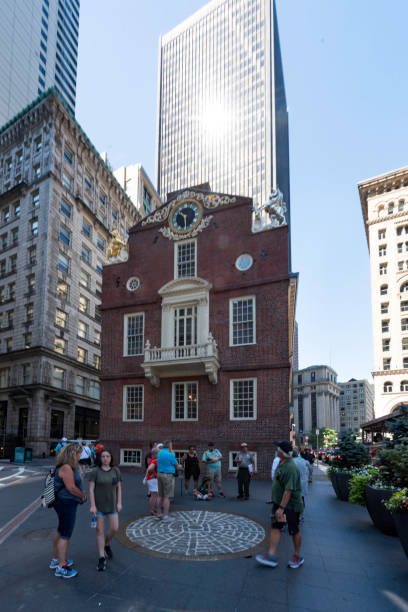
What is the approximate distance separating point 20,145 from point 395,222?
5259 cm

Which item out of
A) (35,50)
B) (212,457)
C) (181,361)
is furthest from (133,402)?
(35,50)

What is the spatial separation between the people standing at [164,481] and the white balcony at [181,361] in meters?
9.62

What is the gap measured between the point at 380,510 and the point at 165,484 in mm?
4984

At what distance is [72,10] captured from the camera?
99.4 meters

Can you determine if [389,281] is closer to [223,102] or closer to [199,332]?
[199,332]

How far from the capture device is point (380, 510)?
8.97 m

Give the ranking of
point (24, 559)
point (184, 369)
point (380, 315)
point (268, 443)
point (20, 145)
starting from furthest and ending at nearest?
point (380, 315)
point (20, 145)
point (184, 369)
point (268, 443)
point (24, 559)

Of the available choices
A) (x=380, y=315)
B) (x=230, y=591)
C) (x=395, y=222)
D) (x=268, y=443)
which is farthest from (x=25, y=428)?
(x=395, y=222)

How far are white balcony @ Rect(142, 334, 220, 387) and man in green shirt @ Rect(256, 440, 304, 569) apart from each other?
508 inches

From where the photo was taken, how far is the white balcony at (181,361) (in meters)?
20.0

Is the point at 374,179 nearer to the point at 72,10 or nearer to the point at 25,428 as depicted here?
the point at 25,428

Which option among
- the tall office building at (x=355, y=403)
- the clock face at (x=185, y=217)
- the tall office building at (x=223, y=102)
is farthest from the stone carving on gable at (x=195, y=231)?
the tall office building at (x=355, y=403)

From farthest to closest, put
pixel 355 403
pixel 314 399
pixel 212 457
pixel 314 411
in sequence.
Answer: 1. pixel 355 403
2. pixel 314 399
3. pixel 314 411
4. pixel 212 457

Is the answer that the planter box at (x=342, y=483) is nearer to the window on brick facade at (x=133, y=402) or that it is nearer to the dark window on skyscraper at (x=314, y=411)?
the window on brick facade at (x=133, y=402)
